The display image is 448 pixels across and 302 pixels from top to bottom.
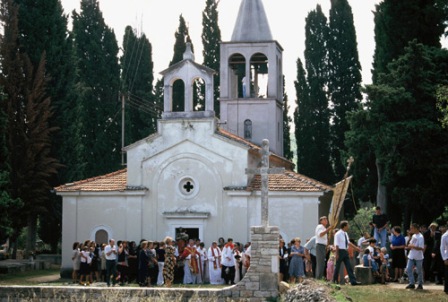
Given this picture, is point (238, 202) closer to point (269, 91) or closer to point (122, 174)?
point (122, 174)

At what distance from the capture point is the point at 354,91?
45750mm

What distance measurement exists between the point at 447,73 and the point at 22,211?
17513 mm

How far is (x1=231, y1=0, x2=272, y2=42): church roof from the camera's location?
132ft

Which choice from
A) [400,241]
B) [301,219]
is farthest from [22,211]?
[400,241]

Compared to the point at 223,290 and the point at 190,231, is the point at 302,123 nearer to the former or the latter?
the point at 190,231

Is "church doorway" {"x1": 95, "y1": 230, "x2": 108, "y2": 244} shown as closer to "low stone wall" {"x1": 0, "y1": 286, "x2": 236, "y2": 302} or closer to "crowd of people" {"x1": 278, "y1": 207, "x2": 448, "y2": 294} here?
"crowd of people" {"x1": 278, "y1": 207, "x2": 448, "y2": 294}

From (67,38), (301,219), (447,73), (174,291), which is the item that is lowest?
(174,291)

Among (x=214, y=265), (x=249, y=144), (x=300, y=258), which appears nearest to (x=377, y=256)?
(x=300, y=258)

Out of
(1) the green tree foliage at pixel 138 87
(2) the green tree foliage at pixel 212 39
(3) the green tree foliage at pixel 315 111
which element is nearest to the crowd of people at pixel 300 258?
(3) the green tree foliage at pixel 315 111

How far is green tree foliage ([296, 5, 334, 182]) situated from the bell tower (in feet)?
17.6

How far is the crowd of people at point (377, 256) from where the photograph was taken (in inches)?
836

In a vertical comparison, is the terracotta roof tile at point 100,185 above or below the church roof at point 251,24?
below

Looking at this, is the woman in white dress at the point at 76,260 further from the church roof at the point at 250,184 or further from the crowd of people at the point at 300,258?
the church roof at the point at 250,184

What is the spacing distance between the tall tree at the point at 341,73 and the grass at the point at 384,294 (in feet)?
79.9
